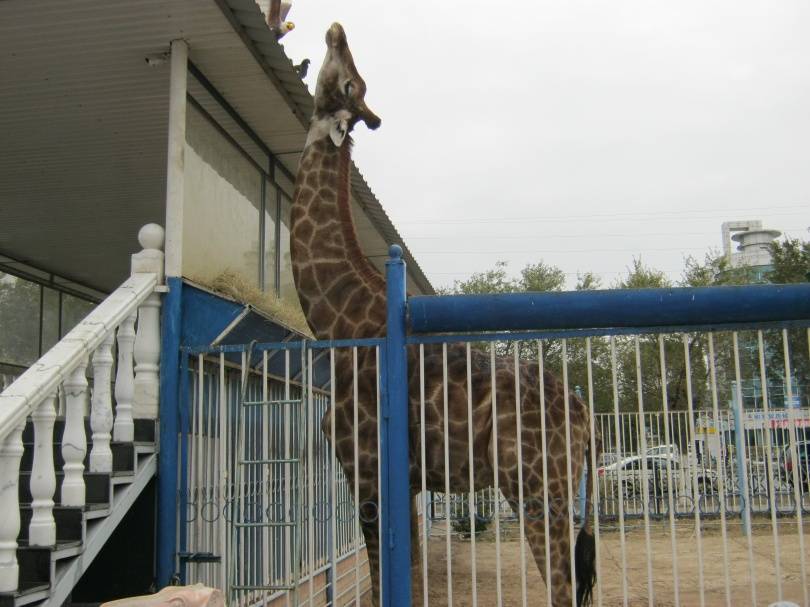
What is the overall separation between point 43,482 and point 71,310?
920 cm

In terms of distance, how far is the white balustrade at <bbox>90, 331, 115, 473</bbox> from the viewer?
4.96 m

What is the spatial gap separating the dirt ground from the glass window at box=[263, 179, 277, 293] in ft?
10.6

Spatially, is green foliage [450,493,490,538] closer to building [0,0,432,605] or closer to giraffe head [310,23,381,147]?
building [0,0,432,605]

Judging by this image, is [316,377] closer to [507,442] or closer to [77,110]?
[507,442]

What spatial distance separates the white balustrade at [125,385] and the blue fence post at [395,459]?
168 cm

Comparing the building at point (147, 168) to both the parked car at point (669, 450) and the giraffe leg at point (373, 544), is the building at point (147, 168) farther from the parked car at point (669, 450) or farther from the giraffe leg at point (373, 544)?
the parked car at point (669, 450)

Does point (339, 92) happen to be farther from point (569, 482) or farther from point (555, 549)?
point (555, 549)

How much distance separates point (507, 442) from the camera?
5465 mm

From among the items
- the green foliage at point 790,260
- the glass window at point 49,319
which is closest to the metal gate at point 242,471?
the glass window at point 49,319

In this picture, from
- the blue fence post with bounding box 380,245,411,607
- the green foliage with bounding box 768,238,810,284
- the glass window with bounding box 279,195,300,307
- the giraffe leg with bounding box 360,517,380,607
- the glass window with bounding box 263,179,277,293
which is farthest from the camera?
the green foliage with bounding box 768,238,810,284

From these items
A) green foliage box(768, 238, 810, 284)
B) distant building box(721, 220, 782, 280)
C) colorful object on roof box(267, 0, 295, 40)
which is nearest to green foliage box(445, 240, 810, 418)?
green foliage box(768, 238, 810, 284)

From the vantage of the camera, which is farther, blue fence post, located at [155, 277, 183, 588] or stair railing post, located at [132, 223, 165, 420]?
stair railing post, located at [132, 223, 165, 420]

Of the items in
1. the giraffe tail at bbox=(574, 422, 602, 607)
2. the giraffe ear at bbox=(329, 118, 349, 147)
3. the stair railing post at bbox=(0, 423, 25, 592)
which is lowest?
the giraffe tail at bbox=(574, 422, 602, 607)

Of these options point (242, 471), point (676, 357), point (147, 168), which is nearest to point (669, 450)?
point (242, 471)
